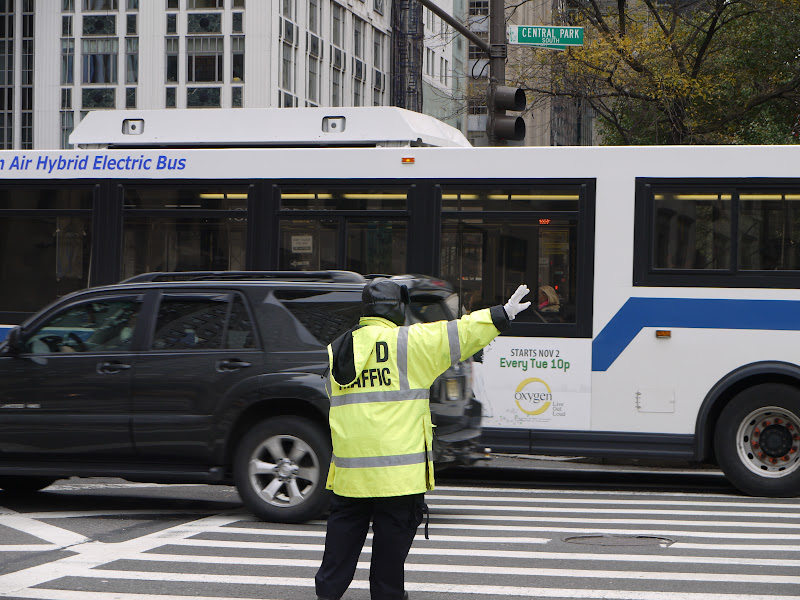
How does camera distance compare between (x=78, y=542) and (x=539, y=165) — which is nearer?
(x=78, y=542)

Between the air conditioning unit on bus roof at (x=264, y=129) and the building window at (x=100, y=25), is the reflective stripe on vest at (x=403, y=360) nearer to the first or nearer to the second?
the air conditioning unit on bus roof at (x=264, y=129)

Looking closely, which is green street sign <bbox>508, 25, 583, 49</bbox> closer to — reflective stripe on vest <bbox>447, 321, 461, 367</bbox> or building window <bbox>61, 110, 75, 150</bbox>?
reflective stripe on vest <bbox>447, 321, 461, 367</bbox>

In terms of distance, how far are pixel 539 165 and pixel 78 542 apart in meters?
5.48

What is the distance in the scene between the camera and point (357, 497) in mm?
5465

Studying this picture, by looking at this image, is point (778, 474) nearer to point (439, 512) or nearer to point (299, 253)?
point (439, 512)

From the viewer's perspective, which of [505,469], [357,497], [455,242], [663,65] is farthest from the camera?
[663,65]

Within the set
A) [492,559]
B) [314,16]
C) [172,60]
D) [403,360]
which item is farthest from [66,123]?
[403,360]

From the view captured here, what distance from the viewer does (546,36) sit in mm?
14656

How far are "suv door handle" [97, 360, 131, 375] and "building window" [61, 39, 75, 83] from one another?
160ft

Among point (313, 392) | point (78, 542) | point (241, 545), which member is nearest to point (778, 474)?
point (313, 392)

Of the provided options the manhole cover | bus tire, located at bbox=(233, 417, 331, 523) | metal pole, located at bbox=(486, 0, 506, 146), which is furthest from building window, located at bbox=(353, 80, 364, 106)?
the manhole cover

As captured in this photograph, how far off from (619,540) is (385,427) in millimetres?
3274

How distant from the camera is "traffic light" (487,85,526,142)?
46.4 feet

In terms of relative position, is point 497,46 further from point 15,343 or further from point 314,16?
point 314,16
